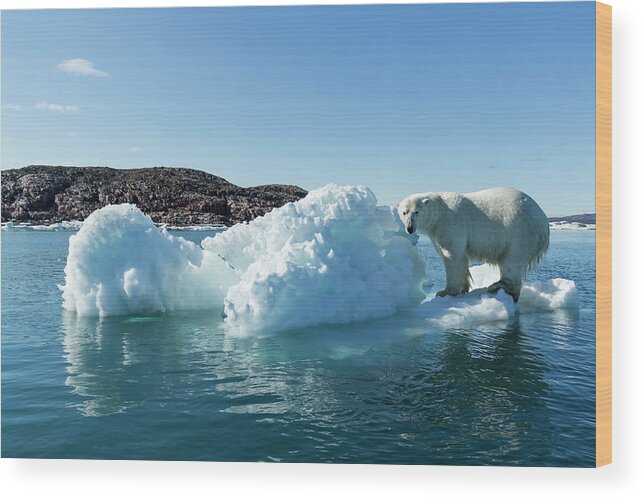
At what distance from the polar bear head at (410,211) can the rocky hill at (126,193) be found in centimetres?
102

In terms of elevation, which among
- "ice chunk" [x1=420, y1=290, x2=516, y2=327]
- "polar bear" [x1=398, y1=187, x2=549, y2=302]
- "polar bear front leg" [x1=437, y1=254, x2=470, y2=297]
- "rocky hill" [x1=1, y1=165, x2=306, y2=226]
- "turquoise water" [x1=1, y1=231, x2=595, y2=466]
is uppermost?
"rocky hill" [x1=1, y1=165, x2=306, y2=226]

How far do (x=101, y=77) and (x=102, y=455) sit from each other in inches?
124

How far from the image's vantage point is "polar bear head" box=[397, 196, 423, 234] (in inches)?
245

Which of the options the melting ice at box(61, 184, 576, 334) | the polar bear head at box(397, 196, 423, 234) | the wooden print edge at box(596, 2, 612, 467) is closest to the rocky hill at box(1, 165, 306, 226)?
the melting ice at box(61, 184, 576, 334)

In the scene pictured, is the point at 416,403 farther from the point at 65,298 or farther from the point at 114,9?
the point at 114,9

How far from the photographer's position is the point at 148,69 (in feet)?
18.2

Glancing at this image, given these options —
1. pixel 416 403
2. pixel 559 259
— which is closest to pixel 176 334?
pixel 416 403

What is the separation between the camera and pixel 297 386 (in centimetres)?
488

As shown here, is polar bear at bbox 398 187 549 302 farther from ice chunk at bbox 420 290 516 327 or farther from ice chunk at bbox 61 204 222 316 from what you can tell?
ice chunk at bbox 61 204 222 316

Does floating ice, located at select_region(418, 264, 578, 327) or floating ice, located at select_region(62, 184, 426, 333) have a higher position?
floating ice, located at select_region(62, 184, 426, 333)

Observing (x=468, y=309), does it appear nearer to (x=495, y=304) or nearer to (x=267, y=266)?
(x=495, y=304)

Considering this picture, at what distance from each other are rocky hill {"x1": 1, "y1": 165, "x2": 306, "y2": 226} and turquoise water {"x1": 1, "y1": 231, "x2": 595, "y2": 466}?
0.29m

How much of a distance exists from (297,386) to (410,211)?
2242 millimetres

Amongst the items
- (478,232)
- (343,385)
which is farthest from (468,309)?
(343,385)
